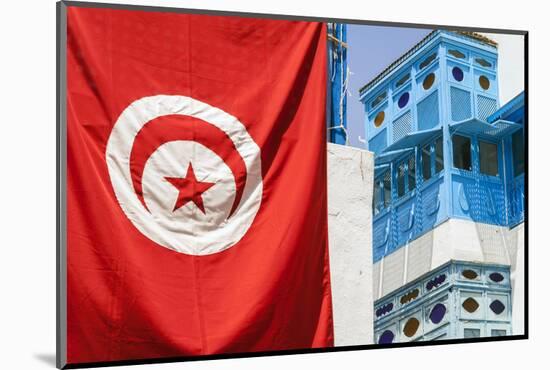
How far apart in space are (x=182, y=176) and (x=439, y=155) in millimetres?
3084

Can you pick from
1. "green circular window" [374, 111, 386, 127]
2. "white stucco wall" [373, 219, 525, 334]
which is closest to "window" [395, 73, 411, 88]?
"green circular window" [374, 111, 386, 127]

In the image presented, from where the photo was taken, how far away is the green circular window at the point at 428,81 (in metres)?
13.0

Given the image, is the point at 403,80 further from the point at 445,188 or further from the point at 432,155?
the point at 445,188

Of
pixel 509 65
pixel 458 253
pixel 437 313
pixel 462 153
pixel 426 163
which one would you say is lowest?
pixel 437 313

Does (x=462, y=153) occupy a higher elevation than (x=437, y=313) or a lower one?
higher

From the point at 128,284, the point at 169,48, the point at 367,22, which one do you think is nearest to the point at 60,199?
the point at 128,284

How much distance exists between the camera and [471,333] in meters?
12.8

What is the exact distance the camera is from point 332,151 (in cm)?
1208

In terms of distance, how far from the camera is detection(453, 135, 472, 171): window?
1298 centimetres

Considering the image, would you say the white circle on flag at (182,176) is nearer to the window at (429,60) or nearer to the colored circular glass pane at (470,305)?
the window at (429,60)

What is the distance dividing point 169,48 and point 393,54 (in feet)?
8.64

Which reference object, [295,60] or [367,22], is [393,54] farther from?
[295,60]

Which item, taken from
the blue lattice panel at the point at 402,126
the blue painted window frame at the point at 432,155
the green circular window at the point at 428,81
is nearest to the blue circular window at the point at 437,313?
the blue painted window frame at the point at 432,155

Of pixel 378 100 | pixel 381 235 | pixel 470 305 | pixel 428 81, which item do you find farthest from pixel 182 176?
pixel 470 305
